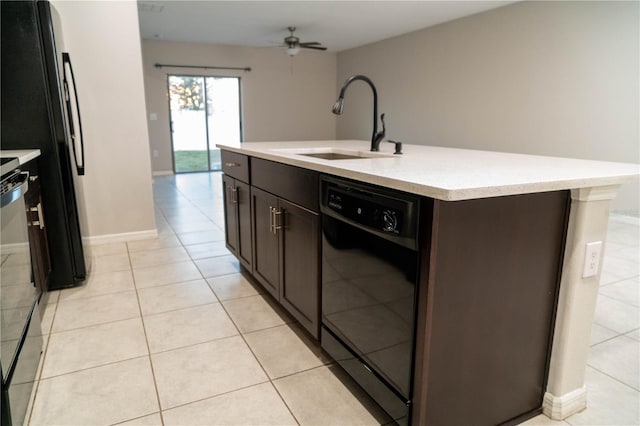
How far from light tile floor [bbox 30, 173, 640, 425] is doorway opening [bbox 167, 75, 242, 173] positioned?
5.65m

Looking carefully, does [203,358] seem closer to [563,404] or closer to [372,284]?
[372,284]

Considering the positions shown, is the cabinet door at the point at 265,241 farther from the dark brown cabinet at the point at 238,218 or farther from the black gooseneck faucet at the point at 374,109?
the black gooseneck faucet at the point at 374,109

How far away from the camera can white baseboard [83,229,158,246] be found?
12.1ft

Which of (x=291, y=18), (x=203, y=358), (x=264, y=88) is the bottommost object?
(x=203, y=358)

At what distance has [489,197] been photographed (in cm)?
118

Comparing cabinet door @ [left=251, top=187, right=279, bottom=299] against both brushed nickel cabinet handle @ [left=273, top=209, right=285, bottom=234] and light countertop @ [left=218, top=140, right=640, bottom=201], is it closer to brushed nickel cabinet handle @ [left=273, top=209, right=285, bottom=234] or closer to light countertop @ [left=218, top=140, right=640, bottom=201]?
brushed nickel cabinet handle @ [left=273, top=209, right=285, bottom=234]

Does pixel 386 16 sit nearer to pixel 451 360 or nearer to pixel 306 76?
pixel 306 76

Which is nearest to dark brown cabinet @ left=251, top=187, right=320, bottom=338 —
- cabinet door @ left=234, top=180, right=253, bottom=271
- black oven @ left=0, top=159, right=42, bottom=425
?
cabinet door @ left=234, top=180, right=253, bottom=271

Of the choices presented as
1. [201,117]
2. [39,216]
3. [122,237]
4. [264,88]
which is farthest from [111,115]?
[264,88]

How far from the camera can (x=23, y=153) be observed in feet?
7.06

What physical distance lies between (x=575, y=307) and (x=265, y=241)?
149 centimetres

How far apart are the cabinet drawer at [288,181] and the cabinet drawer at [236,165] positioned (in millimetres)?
126

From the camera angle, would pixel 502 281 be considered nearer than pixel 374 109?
Yes

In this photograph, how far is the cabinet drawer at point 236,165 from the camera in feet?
8.34
